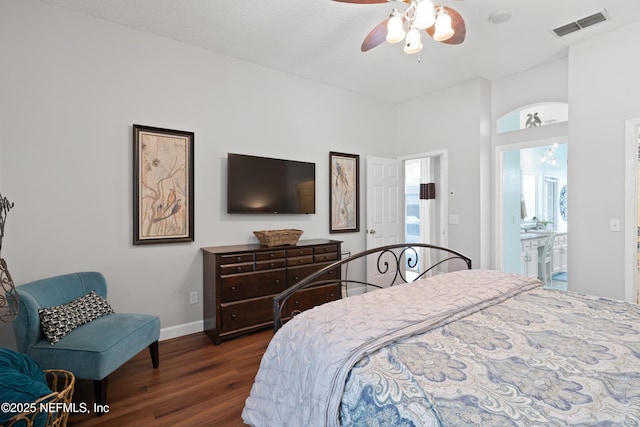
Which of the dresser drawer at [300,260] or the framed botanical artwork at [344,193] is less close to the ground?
the framed botanical artwork at [344,193]

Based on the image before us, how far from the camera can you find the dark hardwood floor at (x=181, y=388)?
1948 mm

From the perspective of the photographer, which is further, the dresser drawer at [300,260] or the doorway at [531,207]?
the doorway at [531,207]

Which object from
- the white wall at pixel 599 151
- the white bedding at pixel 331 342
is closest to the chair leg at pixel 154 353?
the white bedding at pixel 331 342

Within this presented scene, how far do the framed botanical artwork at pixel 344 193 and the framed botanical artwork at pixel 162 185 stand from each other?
1.90m

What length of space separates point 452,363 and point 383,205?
3.79m

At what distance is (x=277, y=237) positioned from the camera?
345 centimetres

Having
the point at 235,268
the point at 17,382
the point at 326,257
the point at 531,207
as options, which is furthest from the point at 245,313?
the point at 531,207

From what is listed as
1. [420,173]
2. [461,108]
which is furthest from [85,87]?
[420,173]

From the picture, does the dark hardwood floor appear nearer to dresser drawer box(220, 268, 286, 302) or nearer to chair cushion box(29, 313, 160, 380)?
chair cushion box(29, 313, 160, 380)

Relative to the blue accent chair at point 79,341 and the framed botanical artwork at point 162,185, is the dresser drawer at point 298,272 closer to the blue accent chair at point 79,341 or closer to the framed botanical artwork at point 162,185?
the framed botanical artwork at point 162,185

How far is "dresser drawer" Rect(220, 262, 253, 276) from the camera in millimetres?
3018

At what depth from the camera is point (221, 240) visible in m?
3.52

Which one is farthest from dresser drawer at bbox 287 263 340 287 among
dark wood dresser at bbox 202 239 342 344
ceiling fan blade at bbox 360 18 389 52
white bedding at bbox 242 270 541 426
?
ceiling fan blade at bbox 360 18 389 52

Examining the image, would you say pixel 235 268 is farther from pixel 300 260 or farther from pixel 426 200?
pixel 426 200
